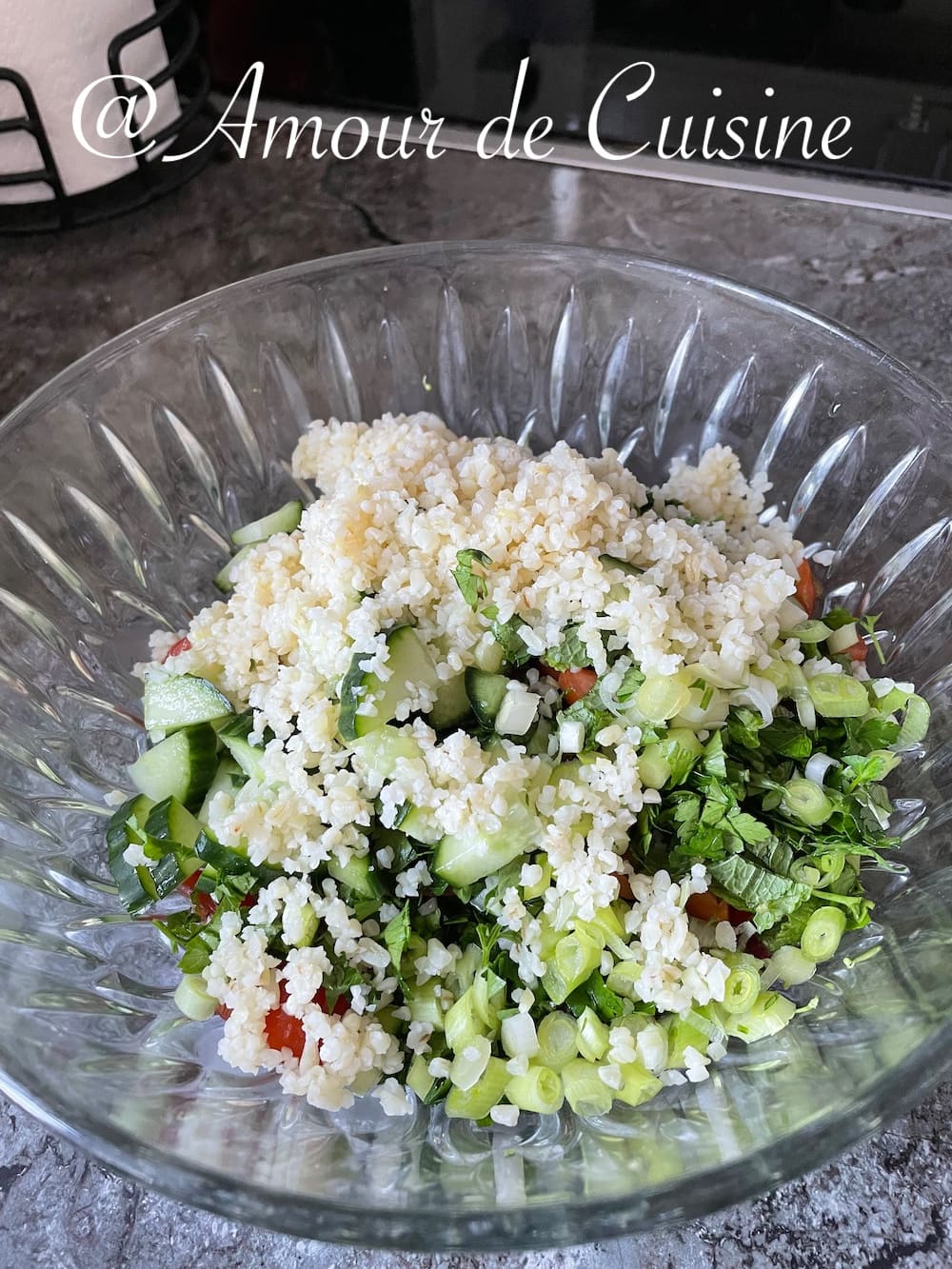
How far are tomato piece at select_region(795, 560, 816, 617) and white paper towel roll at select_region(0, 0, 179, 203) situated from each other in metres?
1.44

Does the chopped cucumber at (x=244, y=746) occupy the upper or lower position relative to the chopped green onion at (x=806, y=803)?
lower

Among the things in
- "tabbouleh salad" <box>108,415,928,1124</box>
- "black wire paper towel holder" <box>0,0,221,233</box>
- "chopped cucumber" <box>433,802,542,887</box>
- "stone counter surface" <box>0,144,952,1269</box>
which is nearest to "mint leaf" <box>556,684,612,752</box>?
"tabbouleh salad" <box>108,415,928,1124</box>

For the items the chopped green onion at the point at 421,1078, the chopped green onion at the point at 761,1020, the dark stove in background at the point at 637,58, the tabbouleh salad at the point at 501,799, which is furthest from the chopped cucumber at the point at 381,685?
the dark stove in background at the point at 637,58

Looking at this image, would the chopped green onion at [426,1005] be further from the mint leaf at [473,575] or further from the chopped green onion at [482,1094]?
the mint leaf at [473,575]

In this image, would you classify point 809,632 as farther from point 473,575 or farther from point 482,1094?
point 482,1094

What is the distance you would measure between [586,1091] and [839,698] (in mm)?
467

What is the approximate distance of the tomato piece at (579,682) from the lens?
3.59 ft

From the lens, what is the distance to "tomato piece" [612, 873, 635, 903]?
3.38ft

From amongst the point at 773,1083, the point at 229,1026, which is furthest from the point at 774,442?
the point at 229,1026

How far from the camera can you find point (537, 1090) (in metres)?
0.97

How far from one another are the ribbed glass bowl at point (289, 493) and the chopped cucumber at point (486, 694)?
38 cm

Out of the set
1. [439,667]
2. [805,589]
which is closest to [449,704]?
[439,667]

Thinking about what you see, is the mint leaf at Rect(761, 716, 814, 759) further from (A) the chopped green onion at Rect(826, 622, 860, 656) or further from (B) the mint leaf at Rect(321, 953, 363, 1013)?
(B) the mint leaf at Rect(321, 953, 363, 1013)

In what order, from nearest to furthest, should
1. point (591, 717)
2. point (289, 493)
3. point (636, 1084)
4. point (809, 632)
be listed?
point (636, 1084), point (591, 717), point (809, 632), point (289, 493)
